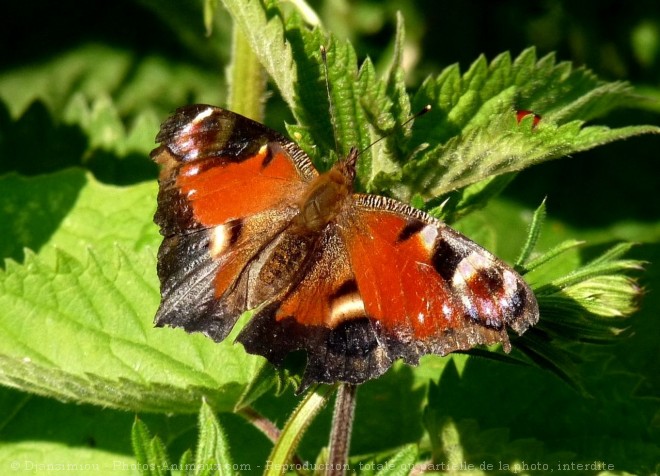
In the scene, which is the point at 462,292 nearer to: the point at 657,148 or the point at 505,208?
the point at 505,208

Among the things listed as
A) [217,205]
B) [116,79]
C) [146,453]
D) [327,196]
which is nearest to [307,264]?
[327,196]

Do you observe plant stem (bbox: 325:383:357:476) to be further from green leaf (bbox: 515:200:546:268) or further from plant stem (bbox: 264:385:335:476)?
green leaf (bbox: 515:200:546:268)

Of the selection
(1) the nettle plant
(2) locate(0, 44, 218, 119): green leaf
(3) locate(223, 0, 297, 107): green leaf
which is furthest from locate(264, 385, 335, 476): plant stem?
(2) locate(0, 44, 218, 119): green leaf

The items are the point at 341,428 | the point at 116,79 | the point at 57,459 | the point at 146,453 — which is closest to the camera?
the point at 146,453

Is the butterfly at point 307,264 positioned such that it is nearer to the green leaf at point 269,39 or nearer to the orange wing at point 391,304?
the orange wing at point 391,304

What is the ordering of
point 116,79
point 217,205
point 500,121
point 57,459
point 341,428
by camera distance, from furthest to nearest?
point 116,79, point 57,459, point 217,205, point 341,428, point 500,121

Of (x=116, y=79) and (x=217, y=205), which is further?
(x=116, y=79)

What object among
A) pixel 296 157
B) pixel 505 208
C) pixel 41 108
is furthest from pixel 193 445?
pixel 505 208

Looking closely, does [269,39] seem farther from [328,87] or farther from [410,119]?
[410,119]
